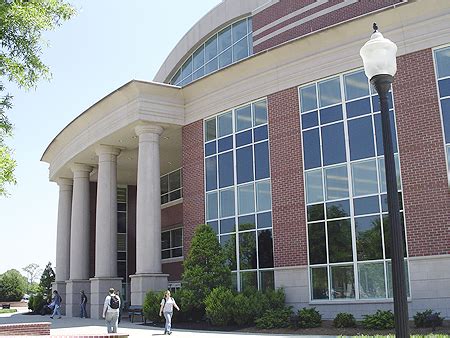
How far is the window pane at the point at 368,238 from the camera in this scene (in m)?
19.2

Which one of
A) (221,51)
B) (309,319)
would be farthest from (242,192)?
(221,51)

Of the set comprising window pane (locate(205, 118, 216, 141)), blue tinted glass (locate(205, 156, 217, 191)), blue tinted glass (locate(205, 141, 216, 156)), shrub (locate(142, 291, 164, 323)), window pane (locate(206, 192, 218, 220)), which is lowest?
shrub (locate(142, 291, 164, 323))

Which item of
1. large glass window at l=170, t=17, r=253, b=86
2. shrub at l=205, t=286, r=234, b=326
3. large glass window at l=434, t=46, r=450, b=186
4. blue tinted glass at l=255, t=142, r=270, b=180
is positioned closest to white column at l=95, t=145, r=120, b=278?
large glass window at l=170, t=17, r=253, b=86

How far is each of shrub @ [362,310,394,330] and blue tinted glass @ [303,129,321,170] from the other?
20.0ft

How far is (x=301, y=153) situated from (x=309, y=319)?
624 cm

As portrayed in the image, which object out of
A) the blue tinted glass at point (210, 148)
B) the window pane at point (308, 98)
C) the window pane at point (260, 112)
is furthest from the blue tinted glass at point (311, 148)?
the blue tinted glass at point (210, 148)

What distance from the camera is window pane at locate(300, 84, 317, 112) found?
22.0m

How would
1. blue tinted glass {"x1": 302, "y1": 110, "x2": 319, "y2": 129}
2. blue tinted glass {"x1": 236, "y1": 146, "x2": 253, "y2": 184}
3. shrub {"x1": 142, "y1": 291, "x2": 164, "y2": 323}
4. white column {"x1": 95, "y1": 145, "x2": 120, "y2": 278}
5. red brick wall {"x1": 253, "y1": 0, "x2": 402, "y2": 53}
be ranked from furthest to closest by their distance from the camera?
white column {"x1": 95, "y1": 145, "x2": 120, "y2": 278}
red brick wall {"x1": 253, "y1": 0, "x2": 402, "y2": 53}
blue tinted glass {"x1": 236, "y1": 146, "x2": 253, "y2": 184}
shrub {"x1": 142, "y1": 291, "x2": 164, "y2": 323}
blue tinted glass {"x1": 302, "y1": 110, "x2": 319, "y2": 129}

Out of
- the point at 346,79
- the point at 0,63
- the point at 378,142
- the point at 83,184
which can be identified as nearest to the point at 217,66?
the point at 83,184

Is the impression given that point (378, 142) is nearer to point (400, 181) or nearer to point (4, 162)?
point (400, 181)

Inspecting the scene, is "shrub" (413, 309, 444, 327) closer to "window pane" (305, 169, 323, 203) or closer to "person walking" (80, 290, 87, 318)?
"window pane" (305, 169, 323, 203)

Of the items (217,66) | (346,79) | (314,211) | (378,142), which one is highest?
(217,66)

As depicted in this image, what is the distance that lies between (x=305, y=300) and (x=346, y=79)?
8.09m

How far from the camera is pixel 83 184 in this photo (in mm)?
34125
